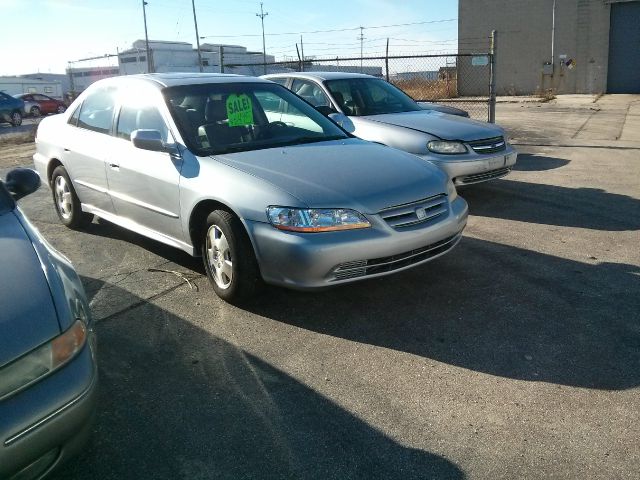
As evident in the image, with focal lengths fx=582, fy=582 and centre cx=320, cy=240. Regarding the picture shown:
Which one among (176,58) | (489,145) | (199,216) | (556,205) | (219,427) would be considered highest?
(176,58)

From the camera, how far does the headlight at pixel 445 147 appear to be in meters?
6.58

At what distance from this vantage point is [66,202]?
6078 millimetres

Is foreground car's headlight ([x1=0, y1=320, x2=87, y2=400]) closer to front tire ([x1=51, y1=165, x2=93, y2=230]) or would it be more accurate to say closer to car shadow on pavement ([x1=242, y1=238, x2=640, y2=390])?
car shadow on pavement ([x1=242, y1=238, x2=640, y2=390])

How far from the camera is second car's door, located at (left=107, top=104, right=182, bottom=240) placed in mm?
4371

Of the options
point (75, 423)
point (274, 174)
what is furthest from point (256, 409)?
point (274, 174)

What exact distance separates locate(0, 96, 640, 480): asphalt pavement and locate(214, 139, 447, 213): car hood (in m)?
0.78

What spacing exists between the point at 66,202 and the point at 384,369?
4282 mm

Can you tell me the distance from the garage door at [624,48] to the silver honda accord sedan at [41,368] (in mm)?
33248

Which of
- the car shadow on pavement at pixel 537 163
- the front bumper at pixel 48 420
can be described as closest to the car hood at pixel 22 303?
the front bumper at pixel 48 420

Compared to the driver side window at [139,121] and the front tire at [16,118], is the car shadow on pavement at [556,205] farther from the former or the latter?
the front tire at [16,118]

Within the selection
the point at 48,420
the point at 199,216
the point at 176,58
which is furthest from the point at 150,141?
the point at 176,58

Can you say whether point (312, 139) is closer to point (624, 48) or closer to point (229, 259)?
point (229, 259)

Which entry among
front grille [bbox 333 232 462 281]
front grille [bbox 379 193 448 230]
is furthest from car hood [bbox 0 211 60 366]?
front grille [bbox 379 193 448 230]

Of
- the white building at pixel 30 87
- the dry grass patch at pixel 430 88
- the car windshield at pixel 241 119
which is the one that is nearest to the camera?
the car windshield at pixel 241 119
